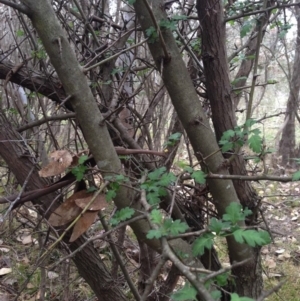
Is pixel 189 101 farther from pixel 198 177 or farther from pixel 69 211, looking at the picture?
pixel 69 211

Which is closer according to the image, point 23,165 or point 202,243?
point 202,243

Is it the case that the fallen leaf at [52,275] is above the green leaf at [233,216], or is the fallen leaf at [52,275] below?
below

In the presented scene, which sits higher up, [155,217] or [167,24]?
[167,24]

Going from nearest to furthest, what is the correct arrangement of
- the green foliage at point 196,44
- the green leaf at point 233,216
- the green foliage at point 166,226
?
1. the green foliage at point 166,226
2. the green leaf at point 233,216
3. the green foliage at point 196,44

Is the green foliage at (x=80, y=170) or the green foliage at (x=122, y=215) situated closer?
the green foliage at (x=122, y=215)

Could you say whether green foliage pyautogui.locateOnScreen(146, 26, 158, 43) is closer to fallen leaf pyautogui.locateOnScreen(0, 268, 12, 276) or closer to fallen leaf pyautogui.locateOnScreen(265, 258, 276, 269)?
fallen leaf pyautogui.locateOnScreen(0, 268, 12, 276)

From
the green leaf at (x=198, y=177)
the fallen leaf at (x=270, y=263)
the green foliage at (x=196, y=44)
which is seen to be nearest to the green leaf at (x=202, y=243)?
the green leaf at (x=198, y=177)

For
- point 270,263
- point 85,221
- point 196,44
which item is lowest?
point 270,263

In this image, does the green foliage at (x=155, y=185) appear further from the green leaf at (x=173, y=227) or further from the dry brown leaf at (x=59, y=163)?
the dry brown leaf at (x=59, y=163)

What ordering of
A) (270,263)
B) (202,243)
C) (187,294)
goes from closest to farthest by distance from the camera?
(187,294) < (202,243) < (270,263)

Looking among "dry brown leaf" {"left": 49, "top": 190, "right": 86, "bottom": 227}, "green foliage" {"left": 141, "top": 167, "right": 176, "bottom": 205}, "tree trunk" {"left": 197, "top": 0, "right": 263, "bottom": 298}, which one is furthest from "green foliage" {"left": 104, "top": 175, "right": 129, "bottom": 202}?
"tree trunk" {"left": 197, "top": 0, "right": 263, "bottom": 298}

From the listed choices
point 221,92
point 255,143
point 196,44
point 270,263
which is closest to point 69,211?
point 255,143

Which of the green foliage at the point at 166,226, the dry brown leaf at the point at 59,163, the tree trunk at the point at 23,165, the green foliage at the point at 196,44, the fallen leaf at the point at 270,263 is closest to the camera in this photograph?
the green foliage at the point at 166,226

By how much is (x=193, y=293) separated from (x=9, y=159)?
46.2 inches
